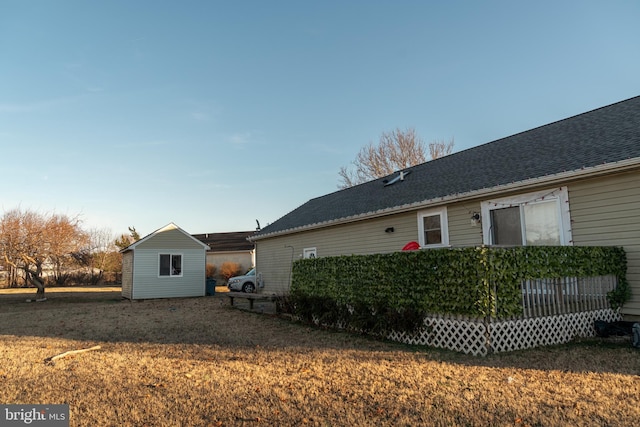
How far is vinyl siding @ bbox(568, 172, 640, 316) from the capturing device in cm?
702

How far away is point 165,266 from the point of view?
20.5 metres

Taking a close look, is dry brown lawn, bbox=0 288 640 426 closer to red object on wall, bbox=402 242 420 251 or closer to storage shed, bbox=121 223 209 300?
red object on wall, bbox=402 242 420 251

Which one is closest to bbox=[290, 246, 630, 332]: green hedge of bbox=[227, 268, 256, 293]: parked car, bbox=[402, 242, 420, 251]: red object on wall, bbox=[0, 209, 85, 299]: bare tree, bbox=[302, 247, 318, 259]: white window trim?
bbox=[402, 242, 420, 251]: red object on wall

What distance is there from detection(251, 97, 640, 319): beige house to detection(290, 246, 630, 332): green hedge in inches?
35.9

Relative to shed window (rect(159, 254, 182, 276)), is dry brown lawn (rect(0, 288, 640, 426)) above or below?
below

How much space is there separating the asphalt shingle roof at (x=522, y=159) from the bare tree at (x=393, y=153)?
50.7 feet

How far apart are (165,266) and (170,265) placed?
26 cm

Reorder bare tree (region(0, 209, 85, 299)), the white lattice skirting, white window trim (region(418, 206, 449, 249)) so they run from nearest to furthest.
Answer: the white lattice skirting → white window trim (region(418, 206, 449, 249)) → bare tree (region(0, 209, 85, 299))

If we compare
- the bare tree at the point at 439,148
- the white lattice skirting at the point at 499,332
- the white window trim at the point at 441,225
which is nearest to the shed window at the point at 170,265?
the white window trim at the point at 441,225

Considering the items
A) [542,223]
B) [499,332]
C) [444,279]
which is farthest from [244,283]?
[499,332]

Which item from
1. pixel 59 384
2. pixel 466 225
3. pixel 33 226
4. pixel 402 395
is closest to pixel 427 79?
pixel 466 225

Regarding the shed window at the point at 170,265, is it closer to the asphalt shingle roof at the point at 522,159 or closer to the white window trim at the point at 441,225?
the asphalt shingle roof at the point at 522,159

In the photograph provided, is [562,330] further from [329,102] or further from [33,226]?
[33,226]

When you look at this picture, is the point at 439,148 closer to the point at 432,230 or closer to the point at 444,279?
the point at 432,230
